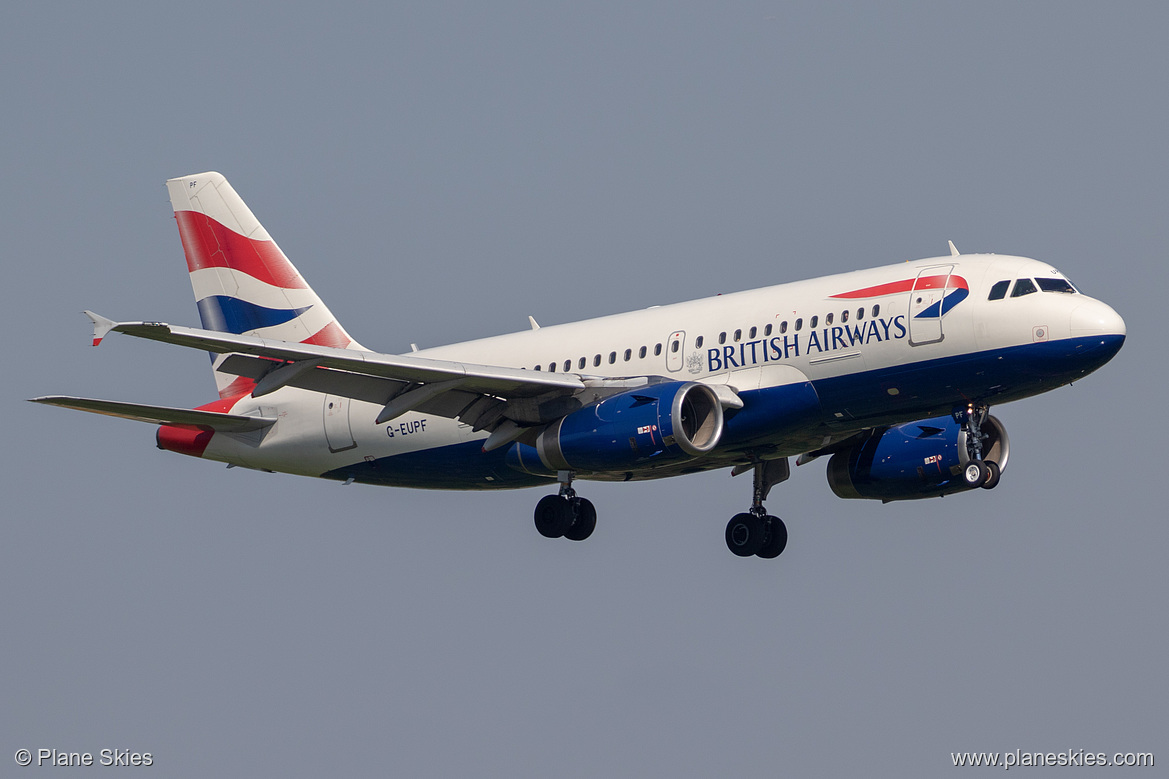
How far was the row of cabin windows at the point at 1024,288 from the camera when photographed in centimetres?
3419

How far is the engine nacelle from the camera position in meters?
34.7

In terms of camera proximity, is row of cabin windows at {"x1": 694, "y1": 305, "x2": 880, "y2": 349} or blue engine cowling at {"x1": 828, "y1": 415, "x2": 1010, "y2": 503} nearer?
row of cabin windows at {"x1": 694, "y1": 305, "x2": 880, "y2": 349}

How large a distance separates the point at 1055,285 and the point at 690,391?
8056 millimetres

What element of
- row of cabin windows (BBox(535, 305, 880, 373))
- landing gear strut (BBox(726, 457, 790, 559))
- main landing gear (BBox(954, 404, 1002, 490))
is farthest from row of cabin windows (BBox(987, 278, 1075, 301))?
landing gear strut (BBox(726, 457, 790, 559))

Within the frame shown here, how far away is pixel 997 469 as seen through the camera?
123ft

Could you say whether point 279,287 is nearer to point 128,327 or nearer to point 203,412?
point 203,412

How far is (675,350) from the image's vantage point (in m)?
37.3

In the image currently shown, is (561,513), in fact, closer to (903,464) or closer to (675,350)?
(675,350)

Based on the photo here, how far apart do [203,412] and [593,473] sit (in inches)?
418

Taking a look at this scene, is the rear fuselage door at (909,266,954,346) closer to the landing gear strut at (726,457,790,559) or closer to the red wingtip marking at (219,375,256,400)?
the landing gear strut at (726,457,790,559)

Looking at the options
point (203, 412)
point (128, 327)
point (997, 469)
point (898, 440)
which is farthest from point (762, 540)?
point (128, 327)

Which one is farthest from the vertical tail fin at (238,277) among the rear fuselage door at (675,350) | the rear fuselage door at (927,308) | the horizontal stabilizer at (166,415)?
the rear fuselage door at (927,308)

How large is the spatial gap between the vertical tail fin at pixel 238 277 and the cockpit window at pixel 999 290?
17.5m

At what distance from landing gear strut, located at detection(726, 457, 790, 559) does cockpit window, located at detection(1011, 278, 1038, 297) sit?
9.61 metres
